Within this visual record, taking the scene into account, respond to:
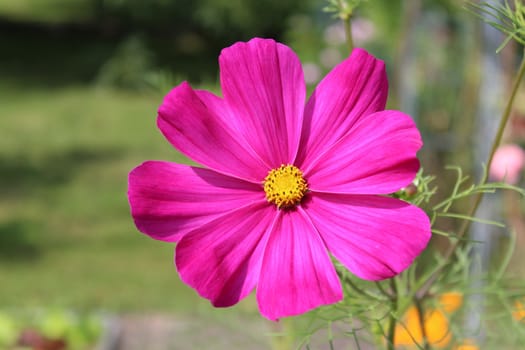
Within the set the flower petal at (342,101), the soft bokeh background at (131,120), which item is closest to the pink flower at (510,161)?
the soft bokeh background at (131,120)

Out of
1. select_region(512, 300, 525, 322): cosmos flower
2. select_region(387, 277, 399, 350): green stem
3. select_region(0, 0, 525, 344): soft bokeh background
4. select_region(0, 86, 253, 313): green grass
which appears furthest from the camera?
select_region(0, 86, 253, 313): green grass

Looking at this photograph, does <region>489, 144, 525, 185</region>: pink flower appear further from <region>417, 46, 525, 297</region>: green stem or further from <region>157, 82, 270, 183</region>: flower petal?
<region>157, 82, 270, 183</region>: flower petal

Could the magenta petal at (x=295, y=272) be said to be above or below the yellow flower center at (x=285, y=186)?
below

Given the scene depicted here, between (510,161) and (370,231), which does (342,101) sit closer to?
(370,231)

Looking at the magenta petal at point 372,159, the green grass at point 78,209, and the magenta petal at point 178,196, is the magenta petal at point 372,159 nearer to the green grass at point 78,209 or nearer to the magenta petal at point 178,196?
the magenta petal at point 178,196

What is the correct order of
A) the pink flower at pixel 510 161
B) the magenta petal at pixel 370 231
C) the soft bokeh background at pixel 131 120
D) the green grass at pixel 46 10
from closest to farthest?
1. the magenta petal at pixel 370 231
2. the pink flower at pixel 510 161
3. the soft bokeh background at pixel 131 120
4. the green grass at pixel 46 10

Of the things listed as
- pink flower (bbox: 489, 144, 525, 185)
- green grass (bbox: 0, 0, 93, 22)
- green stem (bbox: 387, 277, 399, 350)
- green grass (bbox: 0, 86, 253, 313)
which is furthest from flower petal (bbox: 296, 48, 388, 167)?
green grass (bbox: 0, 0, 93, 22)

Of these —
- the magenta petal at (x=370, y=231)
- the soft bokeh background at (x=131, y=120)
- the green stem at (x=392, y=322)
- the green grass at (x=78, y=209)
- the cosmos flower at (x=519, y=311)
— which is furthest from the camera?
the green grass at (x=78, y=209)

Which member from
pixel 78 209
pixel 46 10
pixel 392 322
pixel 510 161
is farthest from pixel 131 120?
pixel 392 322
